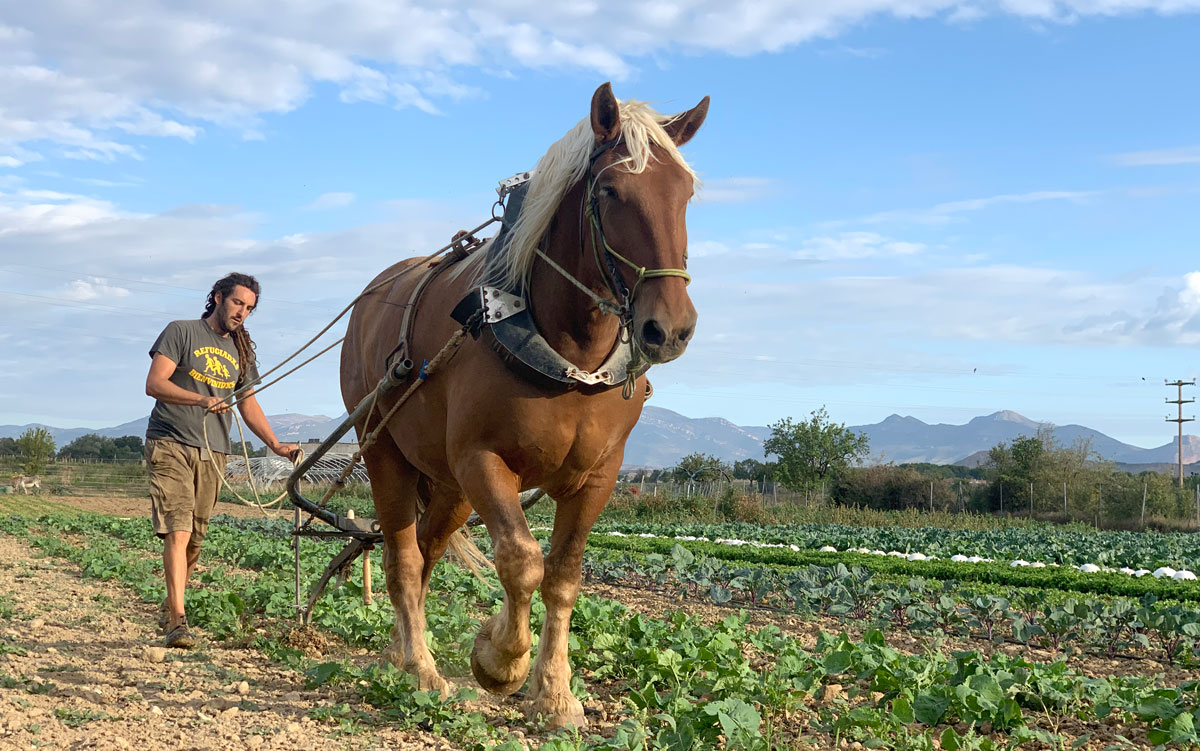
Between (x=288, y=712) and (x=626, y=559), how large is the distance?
325 inches

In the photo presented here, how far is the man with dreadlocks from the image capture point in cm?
564

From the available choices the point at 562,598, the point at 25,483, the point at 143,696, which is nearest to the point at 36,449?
the point at 25,483

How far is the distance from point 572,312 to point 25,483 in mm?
36574

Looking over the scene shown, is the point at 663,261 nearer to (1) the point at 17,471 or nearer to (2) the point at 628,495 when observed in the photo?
(2) the point at 628,495

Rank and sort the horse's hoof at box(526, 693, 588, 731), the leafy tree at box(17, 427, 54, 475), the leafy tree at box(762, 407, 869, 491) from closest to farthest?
the horse's hoof at box(526, 693, 588, 731) → the leafy tree at box(17, 427, 54, 475) → the leafy tree at box(762, 407, 869, 491)

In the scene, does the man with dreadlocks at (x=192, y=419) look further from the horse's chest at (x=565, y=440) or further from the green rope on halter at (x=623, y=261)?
the green rope on halter at (x=623, y=261)

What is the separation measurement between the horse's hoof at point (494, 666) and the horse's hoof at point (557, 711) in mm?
267

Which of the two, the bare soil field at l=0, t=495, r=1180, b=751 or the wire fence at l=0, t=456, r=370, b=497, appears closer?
the bare soil field at l=0, t=495, r=1180, b=751

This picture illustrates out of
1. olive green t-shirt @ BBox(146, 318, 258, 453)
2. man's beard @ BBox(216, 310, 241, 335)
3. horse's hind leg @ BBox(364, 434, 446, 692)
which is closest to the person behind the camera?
horse's hind leg @ BBox(364, 434, 446, 692)

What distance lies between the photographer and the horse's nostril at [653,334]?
10.00 ft

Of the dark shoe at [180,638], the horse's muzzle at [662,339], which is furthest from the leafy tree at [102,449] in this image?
the horse's muzzle at [662,339]

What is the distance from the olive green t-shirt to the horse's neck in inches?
121

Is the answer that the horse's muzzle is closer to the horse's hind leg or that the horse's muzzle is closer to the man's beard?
the horse's hind leg

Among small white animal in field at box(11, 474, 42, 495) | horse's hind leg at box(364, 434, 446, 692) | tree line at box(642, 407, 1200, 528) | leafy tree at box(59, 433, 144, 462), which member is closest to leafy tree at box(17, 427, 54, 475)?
small white animal in field at box(11, 474, 42, 495)
